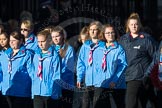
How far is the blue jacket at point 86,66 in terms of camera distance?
9906mm

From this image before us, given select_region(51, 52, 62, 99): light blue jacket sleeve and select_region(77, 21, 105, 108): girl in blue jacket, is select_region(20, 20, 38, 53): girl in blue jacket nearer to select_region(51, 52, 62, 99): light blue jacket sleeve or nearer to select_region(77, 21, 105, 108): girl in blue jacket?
select_region(77, 21, 105, 108): girl in blue jacket

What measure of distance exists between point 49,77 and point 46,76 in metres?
0.05

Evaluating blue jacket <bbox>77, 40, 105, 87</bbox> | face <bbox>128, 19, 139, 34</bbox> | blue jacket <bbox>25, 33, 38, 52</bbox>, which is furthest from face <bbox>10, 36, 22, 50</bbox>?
face <bbox>128, 19, 139, 34</bbox>

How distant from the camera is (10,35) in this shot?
31.2 ft

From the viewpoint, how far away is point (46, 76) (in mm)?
9289

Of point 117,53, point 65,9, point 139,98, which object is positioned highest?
point 65,9

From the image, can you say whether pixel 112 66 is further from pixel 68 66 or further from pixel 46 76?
pixel 46 76

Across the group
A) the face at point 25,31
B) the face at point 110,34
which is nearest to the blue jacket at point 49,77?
the face at point 110,34

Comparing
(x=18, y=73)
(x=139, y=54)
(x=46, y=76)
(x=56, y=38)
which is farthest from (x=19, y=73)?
(x=139, y=54)

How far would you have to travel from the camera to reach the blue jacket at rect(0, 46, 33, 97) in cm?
946

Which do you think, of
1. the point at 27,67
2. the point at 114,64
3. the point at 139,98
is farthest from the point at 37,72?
the point at 139,98

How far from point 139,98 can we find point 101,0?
2.73 metres

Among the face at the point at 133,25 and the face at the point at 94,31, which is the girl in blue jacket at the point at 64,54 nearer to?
the face at the point at 94,31

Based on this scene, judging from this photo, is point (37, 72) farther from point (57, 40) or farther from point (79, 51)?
point (79, 51)
